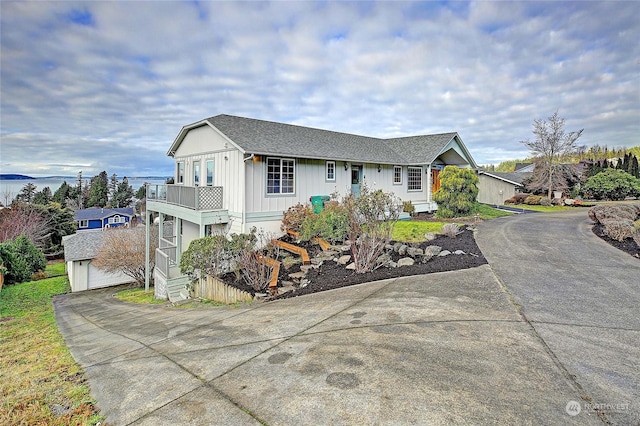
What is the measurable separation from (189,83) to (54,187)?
58.2 meters

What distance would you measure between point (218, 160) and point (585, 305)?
43.4 ft

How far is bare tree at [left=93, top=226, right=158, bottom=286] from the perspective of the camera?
20.2 m

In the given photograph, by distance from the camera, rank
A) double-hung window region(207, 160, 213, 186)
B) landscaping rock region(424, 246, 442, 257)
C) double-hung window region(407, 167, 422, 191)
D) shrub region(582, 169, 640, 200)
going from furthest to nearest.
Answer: shrub region(582, 169, 640, 200)
double-hung window region(407, 167, 422, 191)
double-hung window region(207, 160, 213, 186)
landscaping rock region(424, 246, 442, 257)

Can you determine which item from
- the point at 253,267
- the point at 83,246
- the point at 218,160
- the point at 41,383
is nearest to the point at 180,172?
the point at 218,160

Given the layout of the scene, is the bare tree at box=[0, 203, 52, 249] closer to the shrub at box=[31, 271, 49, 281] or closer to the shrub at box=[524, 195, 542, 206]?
the shrub at box=[31, 271, 49, 281]

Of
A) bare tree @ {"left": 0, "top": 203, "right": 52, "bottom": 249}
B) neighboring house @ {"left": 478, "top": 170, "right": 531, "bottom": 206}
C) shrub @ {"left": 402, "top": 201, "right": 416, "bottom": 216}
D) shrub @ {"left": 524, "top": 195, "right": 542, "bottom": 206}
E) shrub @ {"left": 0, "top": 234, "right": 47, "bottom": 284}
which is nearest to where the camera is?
shrub @ {"left": 402, "top": 201, "right": 416, "bottom": 216}

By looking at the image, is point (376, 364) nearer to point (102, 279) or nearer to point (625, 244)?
point (625, 244)

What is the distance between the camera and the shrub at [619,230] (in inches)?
402

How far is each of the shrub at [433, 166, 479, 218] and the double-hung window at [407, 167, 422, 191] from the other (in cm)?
285

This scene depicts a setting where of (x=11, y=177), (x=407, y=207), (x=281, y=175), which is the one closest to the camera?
(x=281, y=175)

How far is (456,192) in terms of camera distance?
16.9m

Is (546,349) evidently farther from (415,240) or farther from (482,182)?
(482,182)

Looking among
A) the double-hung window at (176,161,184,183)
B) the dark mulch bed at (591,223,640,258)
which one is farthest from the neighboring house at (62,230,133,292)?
the dark mulch bed at (591,223,640,258)

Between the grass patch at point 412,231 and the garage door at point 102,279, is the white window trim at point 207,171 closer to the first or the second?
the grass patch at point 412,231
